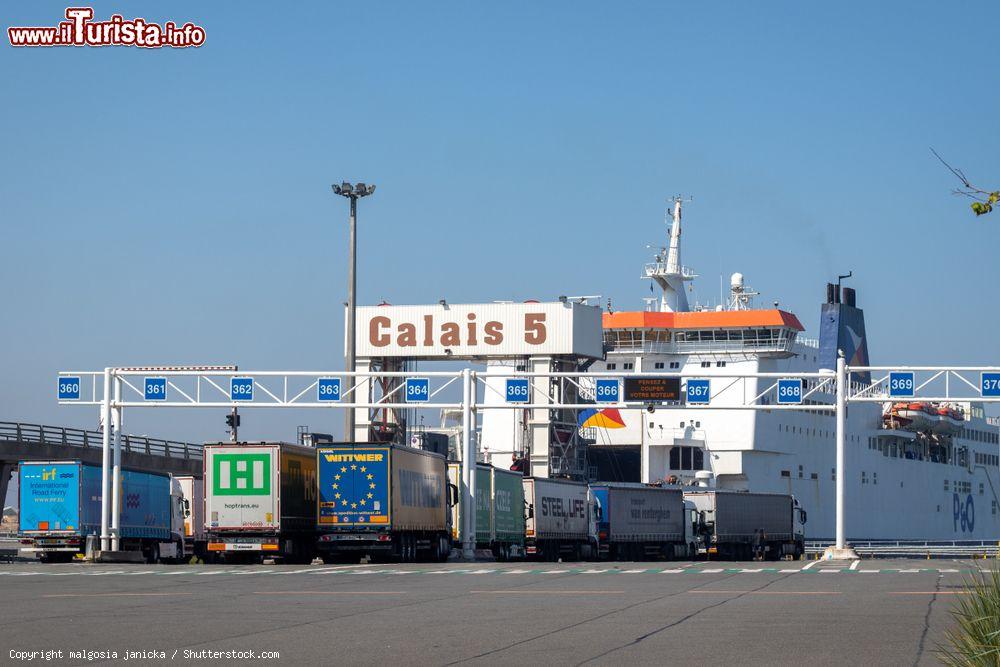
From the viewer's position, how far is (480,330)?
63.8 metres

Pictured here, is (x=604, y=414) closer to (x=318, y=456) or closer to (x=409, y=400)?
(x=409, y=400)

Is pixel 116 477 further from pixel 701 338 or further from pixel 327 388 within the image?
pixel 701 338

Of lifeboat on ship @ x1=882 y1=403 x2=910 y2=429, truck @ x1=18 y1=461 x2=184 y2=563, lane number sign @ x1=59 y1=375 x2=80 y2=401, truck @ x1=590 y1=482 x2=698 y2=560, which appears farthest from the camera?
lifeboat on ship @ x1=882 y1=403 x2=910 y2=429

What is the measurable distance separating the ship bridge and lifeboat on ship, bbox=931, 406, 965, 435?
21200 mm

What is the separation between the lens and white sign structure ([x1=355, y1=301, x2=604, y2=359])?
62562mm

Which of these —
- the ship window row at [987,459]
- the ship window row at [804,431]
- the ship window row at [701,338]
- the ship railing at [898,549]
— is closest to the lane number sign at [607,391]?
the ship railing at [898,549]

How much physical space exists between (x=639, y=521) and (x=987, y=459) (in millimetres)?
61630

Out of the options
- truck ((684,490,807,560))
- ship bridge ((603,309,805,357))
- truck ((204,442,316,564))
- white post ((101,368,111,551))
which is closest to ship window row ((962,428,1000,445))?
ship bridge ((603,309,805,357))

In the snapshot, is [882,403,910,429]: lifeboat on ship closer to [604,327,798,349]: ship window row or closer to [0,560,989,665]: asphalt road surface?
[604,327,798,349]: ship window row

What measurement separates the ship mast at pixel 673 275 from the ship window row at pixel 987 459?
120 ft

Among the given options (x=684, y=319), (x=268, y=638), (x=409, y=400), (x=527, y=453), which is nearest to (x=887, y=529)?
(x=684, y=319)


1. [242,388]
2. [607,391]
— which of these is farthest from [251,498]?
[607,391]

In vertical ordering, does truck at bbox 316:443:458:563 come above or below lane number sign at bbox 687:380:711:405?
below

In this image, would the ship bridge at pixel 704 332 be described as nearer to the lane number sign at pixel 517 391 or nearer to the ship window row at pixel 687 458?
the ship window row at pixel 687 458
